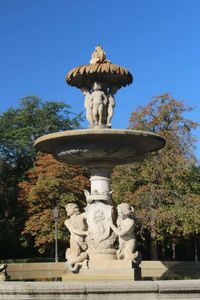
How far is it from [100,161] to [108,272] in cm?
278

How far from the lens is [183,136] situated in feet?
104

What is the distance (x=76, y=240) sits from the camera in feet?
42.2

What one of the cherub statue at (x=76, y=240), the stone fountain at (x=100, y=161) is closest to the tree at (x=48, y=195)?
the stone fountain at (x=100, y=161)

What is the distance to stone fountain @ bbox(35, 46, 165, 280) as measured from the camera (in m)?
12.2

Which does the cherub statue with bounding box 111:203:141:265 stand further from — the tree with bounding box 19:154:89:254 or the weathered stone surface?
the tree with bounding box 19:154:89:254

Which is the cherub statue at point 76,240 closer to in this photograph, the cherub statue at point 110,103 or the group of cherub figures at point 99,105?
the group of cherub figures at point 99,105

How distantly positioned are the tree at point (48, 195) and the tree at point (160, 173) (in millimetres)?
4924

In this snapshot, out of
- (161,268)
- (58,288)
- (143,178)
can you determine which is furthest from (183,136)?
(58,288)

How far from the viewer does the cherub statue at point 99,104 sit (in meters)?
13.6

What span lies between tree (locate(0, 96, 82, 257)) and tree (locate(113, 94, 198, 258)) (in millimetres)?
11183

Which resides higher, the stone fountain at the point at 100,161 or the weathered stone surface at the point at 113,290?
the stone fountain at the point at 100,161

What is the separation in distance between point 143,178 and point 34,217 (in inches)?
339

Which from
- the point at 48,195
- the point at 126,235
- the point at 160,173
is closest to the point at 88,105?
the point at 126,235

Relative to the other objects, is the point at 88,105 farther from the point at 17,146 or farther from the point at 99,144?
the point at 17,146
